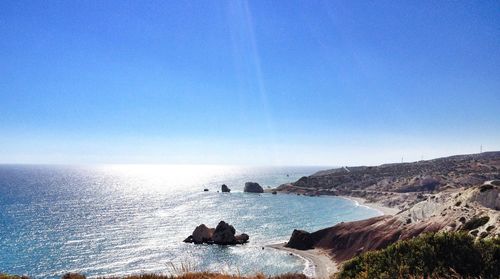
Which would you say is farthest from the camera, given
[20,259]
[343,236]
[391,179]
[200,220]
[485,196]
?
[391,179]

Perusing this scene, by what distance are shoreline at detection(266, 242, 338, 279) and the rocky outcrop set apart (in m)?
8.82

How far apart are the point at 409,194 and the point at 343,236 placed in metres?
93.1

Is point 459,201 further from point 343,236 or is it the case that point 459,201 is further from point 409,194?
point 409,194

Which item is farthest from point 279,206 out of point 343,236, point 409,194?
point 343,236

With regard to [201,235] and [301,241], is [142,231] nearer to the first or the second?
[201,235]

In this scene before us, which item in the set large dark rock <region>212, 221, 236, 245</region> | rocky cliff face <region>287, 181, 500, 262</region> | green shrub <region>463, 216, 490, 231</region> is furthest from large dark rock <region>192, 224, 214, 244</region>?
green shrub <region>463, 216, 490, 231</region>

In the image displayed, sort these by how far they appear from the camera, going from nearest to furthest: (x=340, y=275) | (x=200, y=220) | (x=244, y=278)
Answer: (x=244, y=278)
(x=340, y=275)
(x=200, y=220)

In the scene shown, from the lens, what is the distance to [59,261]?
67.7 meters

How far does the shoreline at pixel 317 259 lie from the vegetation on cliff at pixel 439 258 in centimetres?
4622

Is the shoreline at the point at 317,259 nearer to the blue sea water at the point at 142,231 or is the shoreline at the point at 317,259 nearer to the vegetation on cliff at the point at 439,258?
the blue sea water at the point at 142,231

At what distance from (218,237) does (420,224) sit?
44.5 metres

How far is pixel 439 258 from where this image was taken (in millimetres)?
13234

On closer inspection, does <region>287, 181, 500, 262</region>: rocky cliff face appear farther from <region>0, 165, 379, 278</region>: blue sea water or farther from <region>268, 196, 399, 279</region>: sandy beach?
<region>0, 165, 379, 278</region>: blue sea water

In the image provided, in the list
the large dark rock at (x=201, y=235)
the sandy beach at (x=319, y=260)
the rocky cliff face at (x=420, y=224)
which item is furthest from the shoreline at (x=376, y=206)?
the large dark rock at (x=201, y=235)
